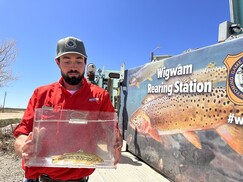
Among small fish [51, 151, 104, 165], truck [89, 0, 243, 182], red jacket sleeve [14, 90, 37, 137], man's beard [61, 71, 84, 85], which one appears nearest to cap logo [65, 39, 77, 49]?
man's beard [61, 71, 84, 85]

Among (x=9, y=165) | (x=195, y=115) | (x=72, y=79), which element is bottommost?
(x=9, y=165)

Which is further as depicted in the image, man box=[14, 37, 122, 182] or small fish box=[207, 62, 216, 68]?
small fish box=[207, 62, 216, 68]

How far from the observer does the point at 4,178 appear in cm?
454

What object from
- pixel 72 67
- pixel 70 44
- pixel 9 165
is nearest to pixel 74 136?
pixel 72 67

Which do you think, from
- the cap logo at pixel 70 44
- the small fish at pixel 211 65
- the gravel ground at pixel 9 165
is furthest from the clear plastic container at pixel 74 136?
the gravel ground at pixel 9 165

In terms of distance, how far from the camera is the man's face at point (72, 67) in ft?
5.82

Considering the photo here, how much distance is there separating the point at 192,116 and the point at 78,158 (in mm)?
2458

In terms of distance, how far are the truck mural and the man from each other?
5.98 feet

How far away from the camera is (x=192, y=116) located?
3.71 metres

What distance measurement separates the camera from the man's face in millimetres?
1775

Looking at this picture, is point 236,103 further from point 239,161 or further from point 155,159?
point 155,159

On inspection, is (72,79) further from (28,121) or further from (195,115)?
(195,115)

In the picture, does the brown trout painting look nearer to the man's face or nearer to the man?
the man

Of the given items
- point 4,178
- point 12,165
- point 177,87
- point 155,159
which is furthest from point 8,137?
point 177,87
